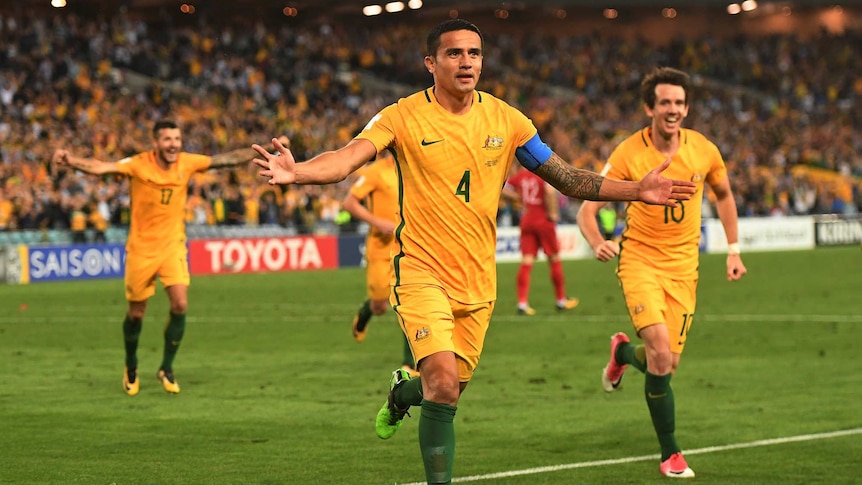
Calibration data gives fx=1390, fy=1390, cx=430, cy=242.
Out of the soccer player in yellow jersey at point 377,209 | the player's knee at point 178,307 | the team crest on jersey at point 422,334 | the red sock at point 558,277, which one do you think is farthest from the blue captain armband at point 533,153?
the red sock at point 558,277

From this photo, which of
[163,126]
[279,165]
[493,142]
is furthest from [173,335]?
[279,165]

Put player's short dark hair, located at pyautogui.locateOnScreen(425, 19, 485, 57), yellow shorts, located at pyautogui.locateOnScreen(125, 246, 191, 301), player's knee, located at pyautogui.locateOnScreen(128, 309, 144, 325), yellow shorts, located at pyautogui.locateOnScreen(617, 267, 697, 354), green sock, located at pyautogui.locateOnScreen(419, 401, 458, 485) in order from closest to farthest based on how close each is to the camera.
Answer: green sock, located at pyautogui.locateOnScreen(419, 401, 458, 485) → player's short dark hair, located at pyautogui.locateOnScreen(425, 19, 485, 57) → yellow shorts, located at pyautogui.locateOnScreen(617, 267, 697, 354) → yellow shorts, located at pyautogui.locateOnScreen(125, 246, 191, 301) → player's knee, located at pyautogui.locateOnScreen(128, 309, 144, 325)

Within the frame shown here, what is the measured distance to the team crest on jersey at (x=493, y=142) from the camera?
6.79m

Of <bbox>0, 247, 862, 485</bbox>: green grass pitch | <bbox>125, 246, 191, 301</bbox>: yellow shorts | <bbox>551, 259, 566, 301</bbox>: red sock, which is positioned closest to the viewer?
<bbox>0, 247, 862, 485</bbox>: green grass pitch

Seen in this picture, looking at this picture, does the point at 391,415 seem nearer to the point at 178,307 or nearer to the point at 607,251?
the point at 607,251

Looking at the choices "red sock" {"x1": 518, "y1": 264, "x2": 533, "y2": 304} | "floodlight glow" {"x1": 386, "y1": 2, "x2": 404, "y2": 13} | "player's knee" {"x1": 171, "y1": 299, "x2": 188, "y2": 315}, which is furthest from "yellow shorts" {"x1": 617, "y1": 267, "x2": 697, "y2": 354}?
"floodlight glow" {"x1": 386, "y1": 2, "x2": 404, "y2": 13}

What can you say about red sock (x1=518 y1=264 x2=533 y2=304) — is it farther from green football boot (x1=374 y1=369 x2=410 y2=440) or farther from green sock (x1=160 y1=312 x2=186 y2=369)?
green football boot (x1=374 y1=369 x2=410 y2=440)

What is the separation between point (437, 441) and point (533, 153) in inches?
62.4

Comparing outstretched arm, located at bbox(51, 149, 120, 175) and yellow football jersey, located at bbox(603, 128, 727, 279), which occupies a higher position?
outstretched arm, located at bbox(51, 149, 120, 175)

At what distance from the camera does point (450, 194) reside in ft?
22.1

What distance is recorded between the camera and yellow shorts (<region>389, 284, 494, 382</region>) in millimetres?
6555

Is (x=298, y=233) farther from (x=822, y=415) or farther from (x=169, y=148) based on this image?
(x=822, y=415)

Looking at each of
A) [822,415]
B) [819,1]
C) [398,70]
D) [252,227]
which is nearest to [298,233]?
[252,227]

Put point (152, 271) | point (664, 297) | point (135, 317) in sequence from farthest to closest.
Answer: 1. point (135, 317)
2. point (152, 271)
3. point (664, 297)
